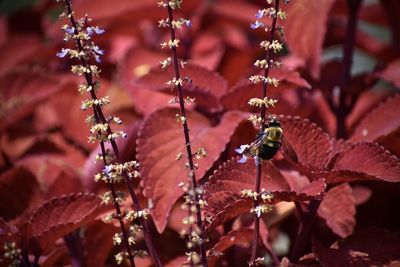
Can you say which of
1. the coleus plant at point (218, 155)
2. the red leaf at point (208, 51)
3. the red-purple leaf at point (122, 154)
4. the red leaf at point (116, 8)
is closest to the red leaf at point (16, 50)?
the coleus plant at point (218, 155)

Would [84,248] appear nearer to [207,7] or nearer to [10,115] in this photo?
[10,115]

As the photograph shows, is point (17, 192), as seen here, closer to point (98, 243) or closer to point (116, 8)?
point (98, 243)

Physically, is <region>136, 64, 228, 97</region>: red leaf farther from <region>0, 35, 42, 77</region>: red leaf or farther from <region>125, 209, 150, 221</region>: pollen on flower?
<region>0, 35, 42, 77</region>: red leaf

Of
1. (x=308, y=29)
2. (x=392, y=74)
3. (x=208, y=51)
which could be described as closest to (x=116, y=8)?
(x=208, y=51)

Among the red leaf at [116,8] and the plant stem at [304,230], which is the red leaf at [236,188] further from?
the red leaf at [116,8]


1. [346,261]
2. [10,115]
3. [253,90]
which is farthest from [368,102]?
[10,115]

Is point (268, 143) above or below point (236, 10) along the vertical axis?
below
